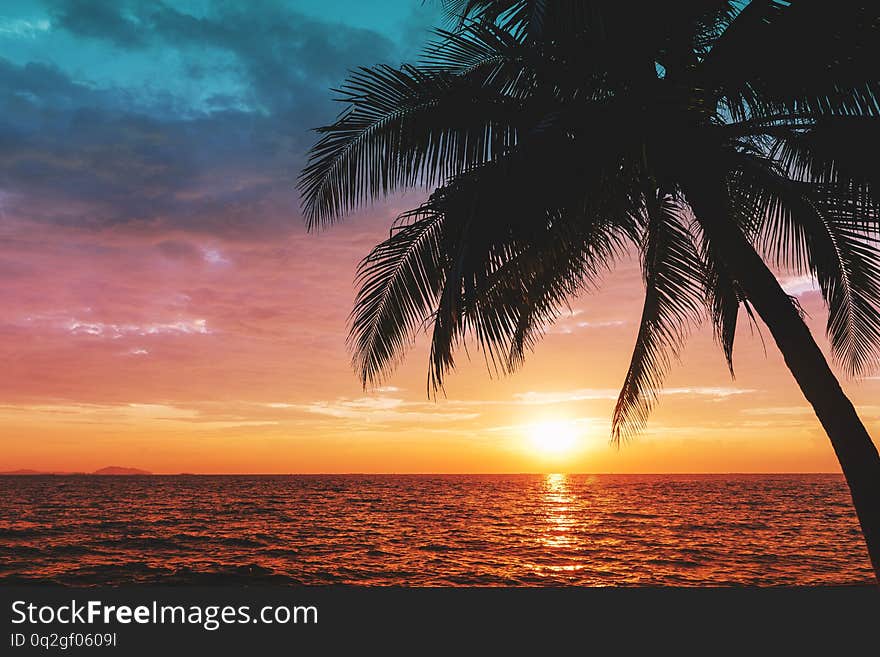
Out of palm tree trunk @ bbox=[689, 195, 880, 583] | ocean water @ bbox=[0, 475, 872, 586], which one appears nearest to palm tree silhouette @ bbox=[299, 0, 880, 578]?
palm tree trunk @ bbox=[689, 195, 880, 583]

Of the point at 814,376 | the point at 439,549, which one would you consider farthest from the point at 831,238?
the point at 439,549

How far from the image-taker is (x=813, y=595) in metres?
7.47

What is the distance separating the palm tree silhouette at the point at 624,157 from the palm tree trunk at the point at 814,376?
2 cm

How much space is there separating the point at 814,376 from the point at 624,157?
2526 mm

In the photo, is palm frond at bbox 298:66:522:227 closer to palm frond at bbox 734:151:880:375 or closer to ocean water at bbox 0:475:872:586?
palm frond at bbox 734:151:880:375

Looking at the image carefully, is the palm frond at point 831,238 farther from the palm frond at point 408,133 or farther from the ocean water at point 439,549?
the ocean water at point 439,549

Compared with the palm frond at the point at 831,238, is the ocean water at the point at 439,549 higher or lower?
lower

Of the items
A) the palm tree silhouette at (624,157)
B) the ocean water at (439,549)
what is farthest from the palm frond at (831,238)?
the ocean water at (439,549)

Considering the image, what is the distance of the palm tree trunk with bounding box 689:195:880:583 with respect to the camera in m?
5.30

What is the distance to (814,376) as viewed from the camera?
5.45m

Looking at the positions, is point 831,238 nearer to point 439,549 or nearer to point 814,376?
point 814,376

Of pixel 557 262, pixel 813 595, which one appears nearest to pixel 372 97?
pixel 557 262

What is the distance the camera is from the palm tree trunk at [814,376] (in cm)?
530

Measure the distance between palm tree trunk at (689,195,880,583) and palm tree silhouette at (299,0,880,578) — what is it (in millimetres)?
15
